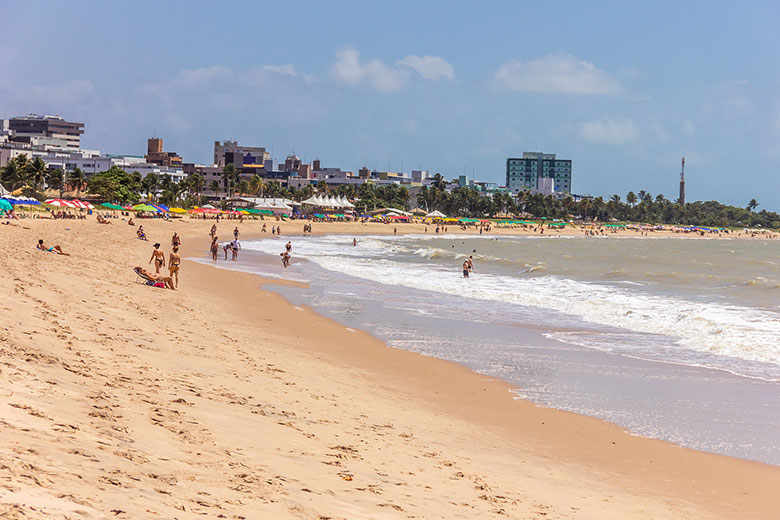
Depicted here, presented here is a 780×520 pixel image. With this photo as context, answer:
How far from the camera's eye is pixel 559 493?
7.13 meters

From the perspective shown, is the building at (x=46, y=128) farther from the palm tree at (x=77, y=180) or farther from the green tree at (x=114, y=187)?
the green tree at (x=114, y=187)

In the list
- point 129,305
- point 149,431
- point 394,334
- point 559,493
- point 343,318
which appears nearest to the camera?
point 149,431

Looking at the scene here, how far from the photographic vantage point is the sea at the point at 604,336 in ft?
36.0

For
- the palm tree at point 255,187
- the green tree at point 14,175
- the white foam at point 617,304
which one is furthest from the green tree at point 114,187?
the white foam at point 617,304

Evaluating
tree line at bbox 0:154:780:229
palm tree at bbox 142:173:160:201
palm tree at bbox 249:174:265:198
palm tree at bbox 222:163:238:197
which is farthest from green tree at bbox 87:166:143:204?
palm tree at bbox 249:174:265:198

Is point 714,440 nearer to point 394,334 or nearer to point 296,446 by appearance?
point 296,446

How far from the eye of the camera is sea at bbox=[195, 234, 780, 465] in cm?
1097

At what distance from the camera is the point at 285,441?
7.29 metres

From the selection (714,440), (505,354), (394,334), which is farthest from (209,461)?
(394,334)

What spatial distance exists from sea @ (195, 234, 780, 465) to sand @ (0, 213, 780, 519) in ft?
3.62

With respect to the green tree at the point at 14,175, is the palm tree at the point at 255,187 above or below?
above

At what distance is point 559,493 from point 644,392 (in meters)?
5.66

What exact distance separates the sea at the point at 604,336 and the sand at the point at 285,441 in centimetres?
110

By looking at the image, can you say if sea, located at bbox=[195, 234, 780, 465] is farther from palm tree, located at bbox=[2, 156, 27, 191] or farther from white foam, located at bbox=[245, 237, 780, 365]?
palm tree, located at bbox=[2, 156, 27, 191]
